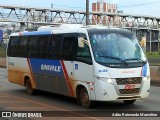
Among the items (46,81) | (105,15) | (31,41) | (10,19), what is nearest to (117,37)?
(46,81)

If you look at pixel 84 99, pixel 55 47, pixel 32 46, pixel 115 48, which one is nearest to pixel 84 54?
pixel 115 48

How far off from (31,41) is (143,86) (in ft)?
19.9

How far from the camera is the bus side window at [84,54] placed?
1281 cm

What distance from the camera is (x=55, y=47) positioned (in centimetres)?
1491

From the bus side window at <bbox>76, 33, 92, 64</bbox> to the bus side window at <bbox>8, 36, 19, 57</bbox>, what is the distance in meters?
5.80

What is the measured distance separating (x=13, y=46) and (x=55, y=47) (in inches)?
177

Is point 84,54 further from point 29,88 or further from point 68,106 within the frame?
point 29,88

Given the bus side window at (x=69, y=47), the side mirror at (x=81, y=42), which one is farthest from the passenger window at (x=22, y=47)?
the side mirror at (x=81, y=42)

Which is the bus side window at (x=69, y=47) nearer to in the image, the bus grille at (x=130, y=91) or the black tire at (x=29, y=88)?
the bus grille at (x=130, y=91)

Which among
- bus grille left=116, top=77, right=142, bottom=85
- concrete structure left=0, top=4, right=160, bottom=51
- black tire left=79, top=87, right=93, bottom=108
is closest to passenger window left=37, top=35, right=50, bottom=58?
black tire left=79, top=87, right=93, bottom=108

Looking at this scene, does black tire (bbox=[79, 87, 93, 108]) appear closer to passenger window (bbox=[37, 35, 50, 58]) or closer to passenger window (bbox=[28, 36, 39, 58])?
passenger window (bbox=[37, 35, 50, 58])

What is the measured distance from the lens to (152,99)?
1526 centimetres

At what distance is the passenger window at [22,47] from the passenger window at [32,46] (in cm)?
44

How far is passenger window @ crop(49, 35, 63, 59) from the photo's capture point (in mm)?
14641
